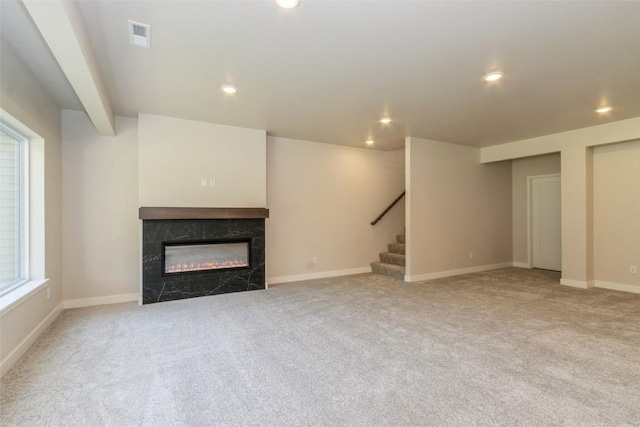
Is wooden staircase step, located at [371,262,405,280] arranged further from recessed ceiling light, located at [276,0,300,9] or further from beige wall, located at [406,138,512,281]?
recessed ceiling light, located at [276,0,300,9]

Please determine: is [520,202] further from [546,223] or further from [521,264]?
[521,264]

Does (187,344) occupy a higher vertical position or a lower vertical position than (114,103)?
lower

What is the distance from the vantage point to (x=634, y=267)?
476cm

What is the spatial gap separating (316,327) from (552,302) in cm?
324

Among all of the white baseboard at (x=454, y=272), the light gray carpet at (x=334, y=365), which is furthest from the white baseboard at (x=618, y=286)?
the white baseboard at (x=454, y=272)

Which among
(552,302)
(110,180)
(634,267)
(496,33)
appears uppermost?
(496,33)

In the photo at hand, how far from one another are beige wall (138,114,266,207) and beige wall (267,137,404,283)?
456 mm

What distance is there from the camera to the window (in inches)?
114

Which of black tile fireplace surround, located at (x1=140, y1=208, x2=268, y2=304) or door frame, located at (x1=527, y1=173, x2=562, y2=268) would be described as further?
door frame, located at (x1=527, y1=173, x2=562, y2=268)

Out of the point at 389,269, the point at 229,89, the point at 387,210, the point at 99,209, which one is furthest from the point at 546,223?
the point at 99,209

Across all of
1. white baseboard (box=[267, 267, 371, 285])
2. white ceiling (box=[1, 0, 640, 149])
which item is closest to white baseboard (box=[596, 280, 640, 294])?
white ceiling (box=[1, 0, 640, 149])

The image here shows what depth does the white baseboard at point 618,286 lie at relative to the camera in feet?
15.5

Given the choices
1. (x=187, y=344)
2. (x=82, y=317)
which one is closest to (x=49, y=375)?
(x=187, y=344)

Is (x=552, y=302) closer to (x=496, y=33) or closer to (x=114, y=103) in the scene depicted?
(x=496, y=33)
